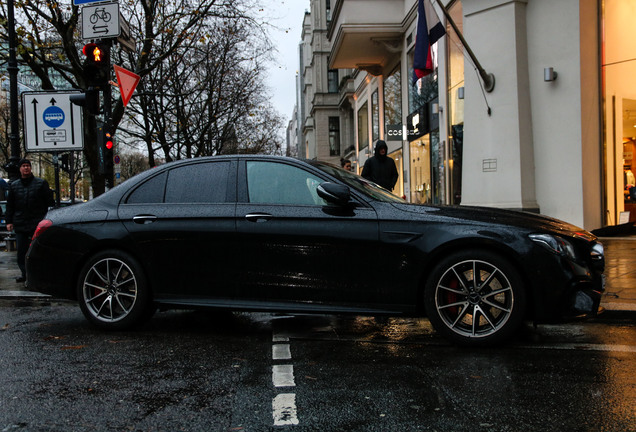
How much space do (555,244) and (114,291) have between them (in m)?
3.86

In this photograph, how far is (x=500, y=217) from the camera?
4.80 m

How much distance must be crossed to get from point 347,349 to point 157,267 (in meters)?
1.92

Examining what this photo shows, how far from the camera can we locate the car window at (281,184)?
5215 mm

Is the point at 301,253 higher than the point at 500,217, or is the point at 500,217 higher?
the point at 500,217

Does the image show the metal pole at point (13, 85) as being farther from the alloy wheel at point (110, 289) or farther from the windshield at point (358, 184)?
the windshield at point (358, 184)

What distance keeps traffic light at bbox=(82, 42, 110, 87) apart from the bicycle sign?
0.70ft

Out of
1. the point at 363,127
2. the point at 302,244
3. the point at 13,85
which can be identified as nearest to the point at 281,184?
the point at 302,244

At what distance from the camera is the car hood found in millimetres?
4682

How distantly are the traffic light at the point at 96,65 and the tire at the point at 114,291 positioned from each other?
4597 millimetres

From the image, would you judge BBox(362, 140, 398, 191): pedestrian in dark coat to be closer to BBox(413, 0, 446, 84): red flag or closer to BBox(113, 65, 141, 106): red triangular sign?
BBox(413, 0, 446, 84): red flag

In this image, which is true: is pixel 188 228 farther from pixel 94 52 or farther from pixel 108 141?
pixel 94 52

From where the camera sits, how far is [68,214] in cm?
583

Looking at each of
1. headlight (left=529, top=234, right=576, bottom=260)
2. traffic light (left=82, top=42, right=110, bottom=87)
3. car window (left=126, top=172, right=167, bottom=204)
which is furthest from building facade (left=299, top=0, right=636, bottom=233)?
car window (left=126, top=172, right=167, bottom=204)

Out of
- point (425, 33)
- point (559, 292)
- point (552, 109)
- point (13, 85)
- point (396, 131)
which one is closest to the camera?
point (559, 292)
